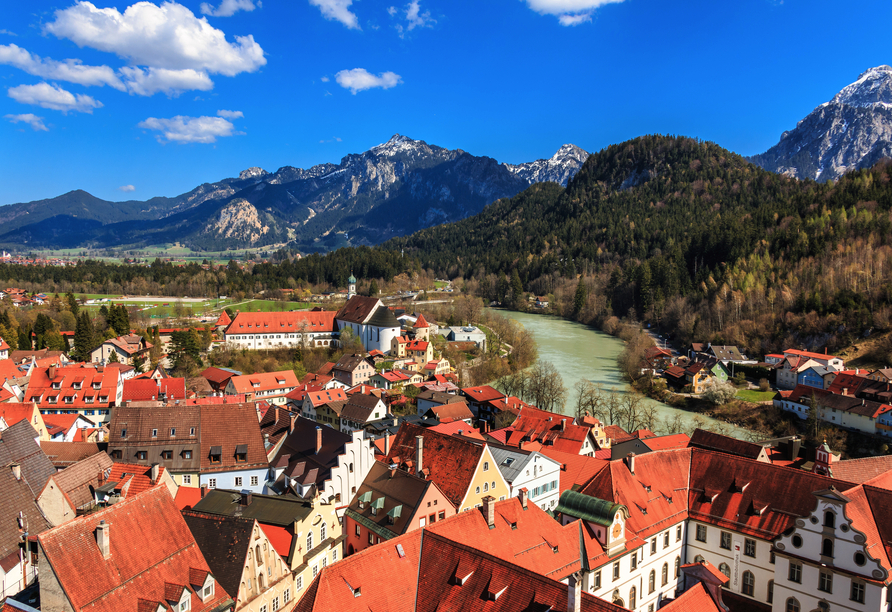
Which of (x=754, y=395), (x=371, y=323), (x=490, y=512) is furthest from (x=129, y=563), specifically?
(x=371, y=323)

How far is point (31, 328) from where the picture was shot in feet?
191

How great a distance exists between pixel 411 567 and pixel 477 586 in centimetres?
195

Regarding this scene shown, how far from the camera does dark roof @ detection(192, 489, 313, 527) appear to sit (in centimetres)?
1808

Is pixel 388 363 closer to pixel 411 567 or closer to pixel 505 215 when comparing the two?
pixel 411 567

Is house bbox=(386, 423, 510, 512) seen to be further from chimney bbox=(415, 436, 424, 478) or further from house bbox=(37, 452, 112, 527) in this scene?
house bbox=(37, 452, 112, 527)

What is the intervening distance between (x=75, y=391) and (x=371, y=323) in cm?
3403

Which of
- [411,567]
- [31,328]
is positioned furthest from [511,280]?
[411,567]

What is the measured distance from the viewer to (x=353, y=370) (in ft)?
179

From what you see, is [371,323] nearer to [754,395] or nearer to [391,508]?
[754,395]

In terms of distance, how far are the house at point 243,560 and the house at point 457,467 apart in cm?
769

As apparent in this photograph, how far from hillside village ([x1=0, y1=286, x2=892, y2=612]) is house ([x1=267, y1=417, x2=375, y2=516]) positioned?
108 mm

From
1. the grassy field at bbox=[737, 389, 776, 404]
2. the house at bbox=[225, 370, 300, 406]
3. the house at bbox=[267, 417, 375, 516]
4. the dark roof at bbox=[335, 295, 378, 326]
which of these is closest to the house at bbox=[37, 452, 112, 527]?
the house at bbox=[267, 417, 375, 516]

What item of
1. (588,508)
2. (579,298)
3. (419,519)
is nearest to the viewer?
(588,508)

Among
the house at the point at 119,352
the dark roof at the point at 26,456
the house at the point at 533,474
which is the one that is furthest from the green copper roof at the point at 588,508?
the house at the point at 119,352
